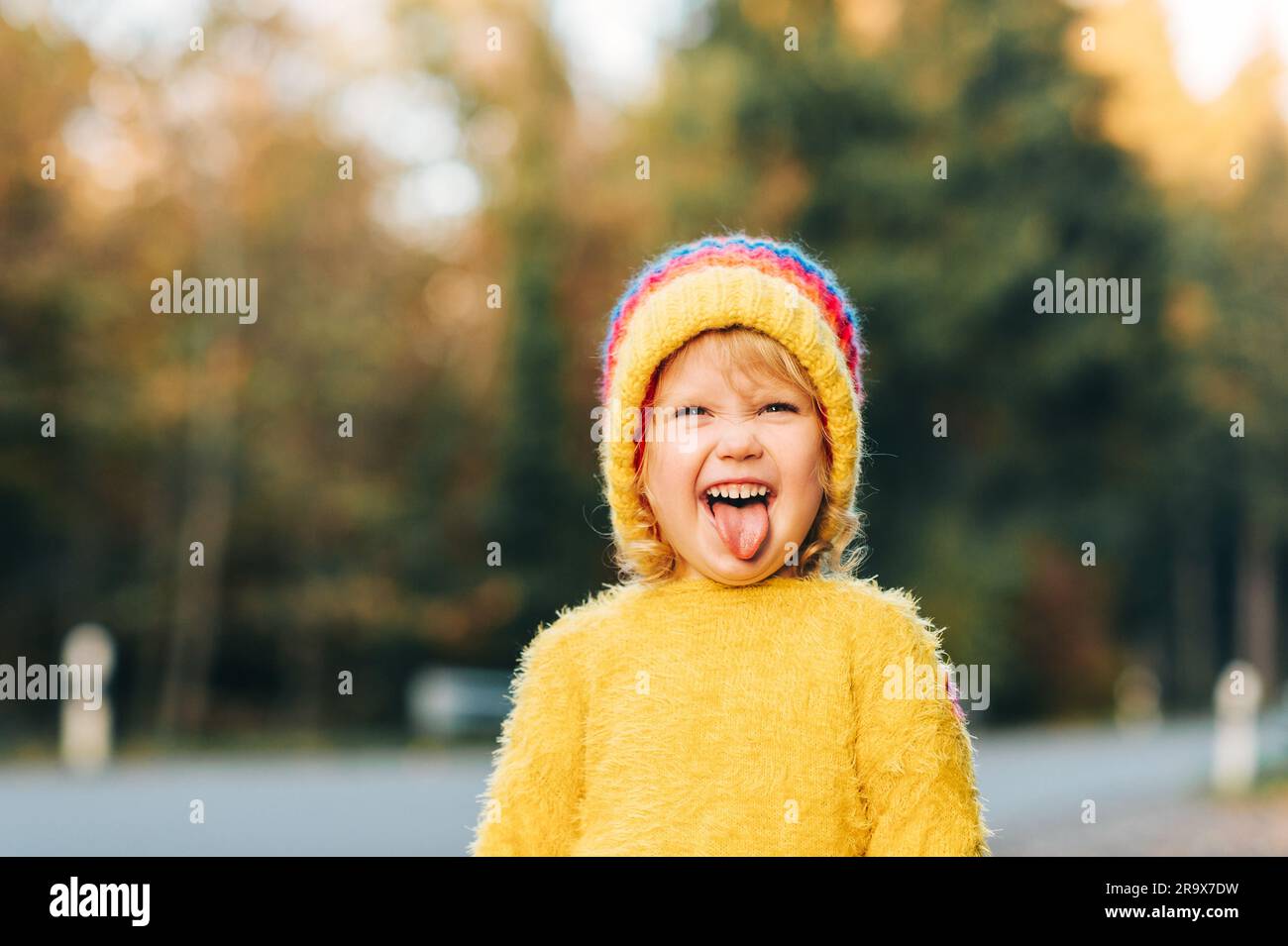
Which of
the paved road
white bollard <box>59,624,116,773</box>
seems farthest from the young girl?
white bollard <box>59,624,116,773</box>

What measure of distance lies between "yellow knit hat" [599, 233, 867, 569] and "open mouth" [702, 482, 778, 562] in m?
0.13

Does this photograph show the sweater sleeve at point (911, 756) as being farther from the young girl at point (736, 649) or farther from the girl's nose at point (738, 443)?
the girl's nose at point (738, 443)

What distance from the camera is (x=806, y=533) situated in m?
2.43

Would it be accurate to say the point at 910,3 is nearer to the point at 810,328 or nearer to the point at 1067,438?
the point at 1067,438

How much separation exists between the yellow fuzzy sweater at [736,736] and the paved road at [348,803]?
14.7 ft

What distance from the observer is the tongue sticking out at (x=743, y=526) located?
232 centimetres

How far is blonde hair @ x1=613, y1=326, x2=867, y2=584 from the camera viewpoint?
93.1 inches

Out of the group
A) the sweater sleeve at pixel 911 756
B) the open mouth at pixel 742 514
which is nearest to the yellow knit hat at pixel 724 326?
the open mouth at pixel 742 514

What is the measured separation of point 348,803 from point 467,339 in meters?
9.79

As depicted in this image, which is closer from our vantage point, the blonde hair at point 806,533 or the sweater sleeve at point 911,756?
the sweater sleeve at point 911,756

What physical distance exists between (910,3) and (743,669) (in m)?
19.6

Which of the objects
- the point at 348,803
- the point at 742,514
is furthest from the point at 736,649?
the point at 348,803

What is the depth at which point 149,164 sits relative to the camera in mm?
16594

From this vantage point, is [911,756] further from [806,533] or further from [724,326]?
[724,326]
